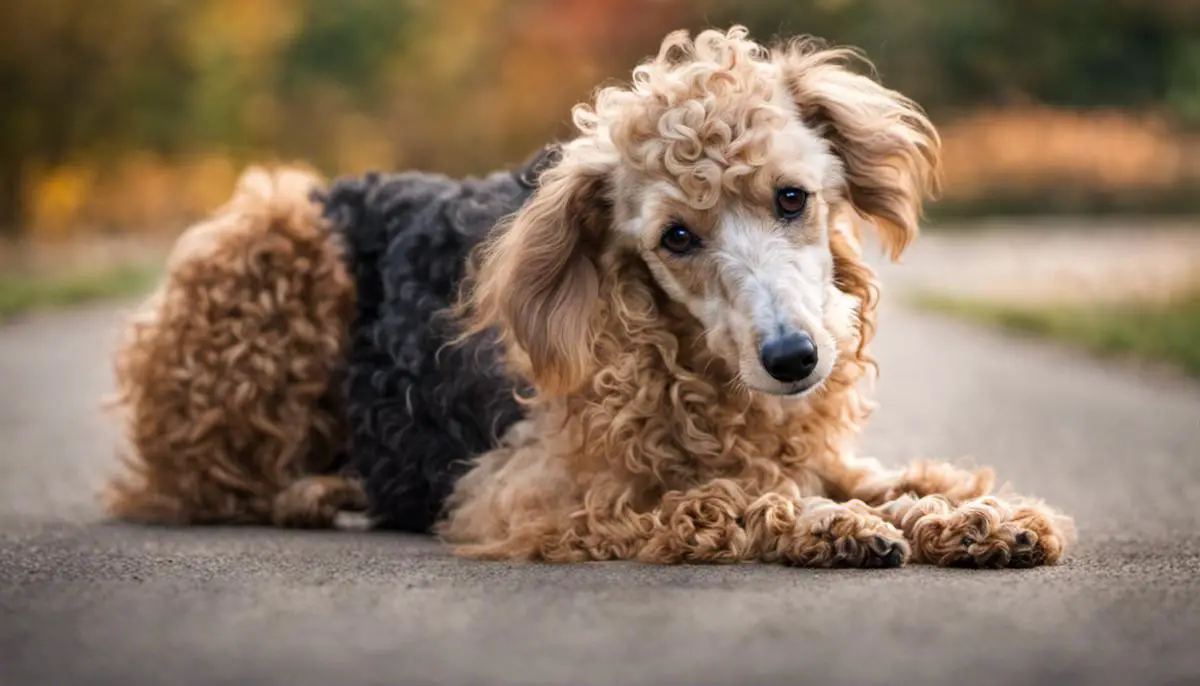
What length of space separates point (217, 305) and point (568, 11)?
22919 millimetres

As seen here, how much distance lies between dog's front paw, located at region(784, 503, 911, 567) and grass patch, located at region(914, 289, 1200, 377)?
23.6ft

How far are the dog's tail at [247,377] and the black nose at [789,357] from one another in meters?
2.44

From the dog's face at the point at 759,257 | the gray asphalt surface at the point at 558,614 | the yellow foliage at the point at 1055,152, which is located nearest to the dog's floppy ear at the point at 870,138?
the dog's face at the point at 759,257

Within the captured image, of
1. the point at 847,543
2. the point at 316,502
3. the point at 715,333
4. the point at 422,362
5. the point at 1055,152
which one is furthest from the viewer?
the point at 1055,152

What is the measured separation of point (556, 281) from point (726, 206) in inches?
26.2

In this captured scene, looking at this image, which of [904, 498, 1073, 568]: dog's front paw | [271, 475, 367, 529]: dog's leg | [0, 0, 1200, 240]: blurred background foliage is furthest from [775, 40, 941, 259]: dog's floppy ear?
[0, 0, 1200, 240]: blurred background foliage

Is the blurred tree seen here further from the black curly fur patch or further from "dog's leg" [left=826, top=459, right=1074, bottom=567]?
"dog's leg" [left=826, top=459, right=1074, bottom=567]

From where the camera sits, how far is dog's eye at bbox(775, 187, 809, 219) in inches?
206

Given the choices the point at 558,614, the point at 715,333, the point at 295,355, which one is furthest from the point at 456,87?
Answer: the point at 558,614

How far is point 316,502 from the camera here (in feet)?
21.7

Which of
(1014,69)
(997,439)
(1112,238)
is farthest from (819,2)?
(997,439)

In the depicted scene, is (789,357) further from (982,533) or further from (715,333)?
(982,533)

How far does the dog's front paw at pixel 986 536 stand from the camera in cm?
506

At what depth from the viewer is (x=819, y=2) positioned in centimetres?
2678
